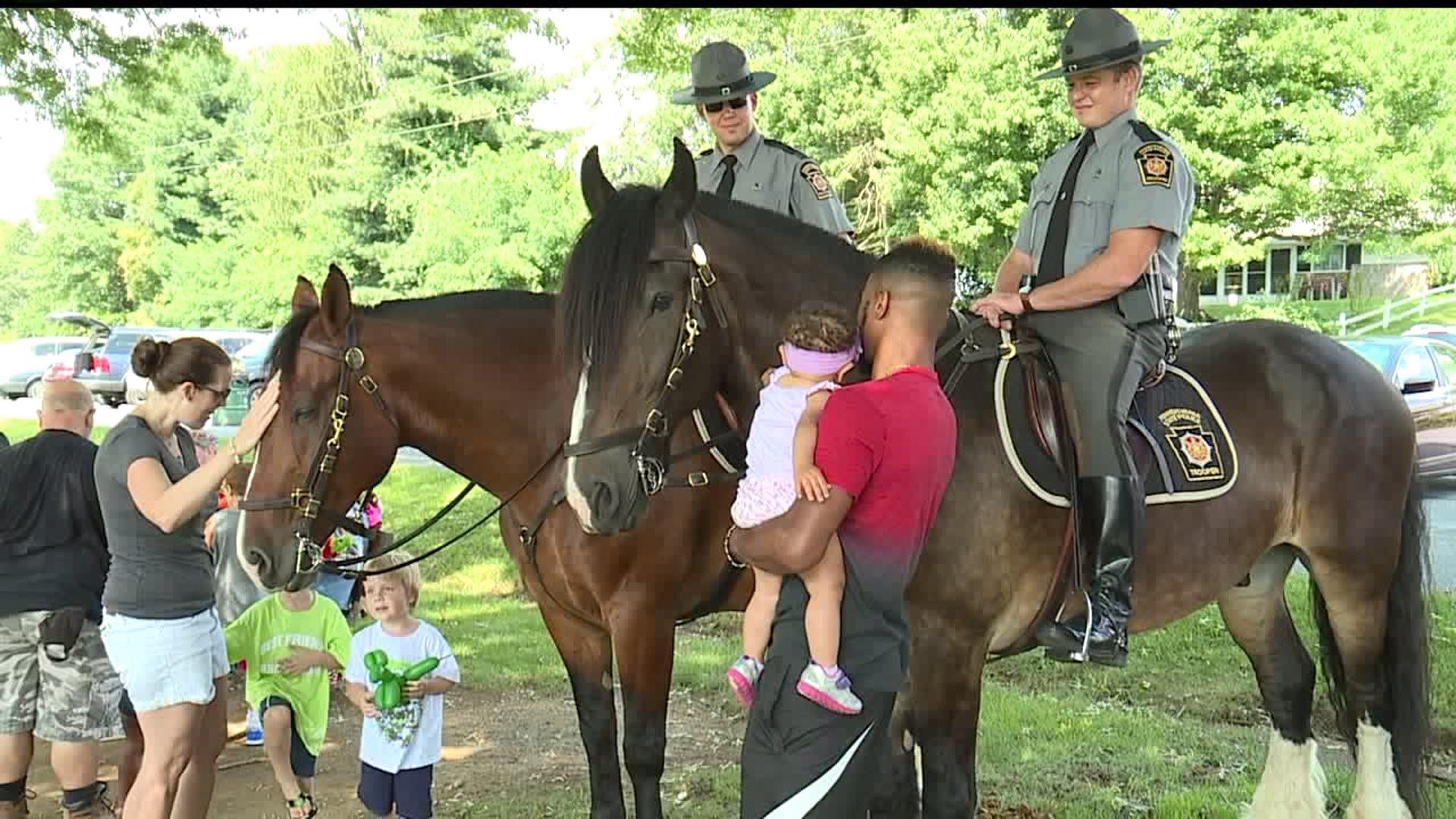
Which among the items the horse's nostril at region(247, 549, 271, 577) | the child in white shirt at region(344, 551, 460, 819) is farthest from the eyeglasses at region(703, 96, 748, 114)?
the horse's nostril at region(247, 549, 271, 577)

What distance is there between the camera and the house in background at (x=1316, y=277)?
29109mm

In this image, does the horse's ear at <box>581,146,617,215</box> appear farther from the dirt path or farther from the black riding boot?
the dirt path

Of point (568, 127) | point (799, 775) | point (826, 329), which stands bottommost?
point (799, 775)

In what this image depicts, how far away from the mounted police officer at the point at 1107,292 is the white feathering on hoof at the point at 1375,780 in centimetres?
153

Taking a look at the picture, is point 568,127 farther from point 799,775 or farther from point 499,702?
point 799,775

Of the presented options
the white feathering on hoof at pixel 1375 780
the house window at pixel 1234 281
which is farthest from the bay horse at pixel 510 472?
the house window at pixel 1234 281

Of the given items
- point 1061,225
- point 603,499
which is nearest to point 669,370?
point 603,499

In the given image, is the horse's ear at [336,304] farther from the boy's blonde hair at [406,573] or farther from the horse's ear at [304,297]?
the boy's blonde hair at [406,573]

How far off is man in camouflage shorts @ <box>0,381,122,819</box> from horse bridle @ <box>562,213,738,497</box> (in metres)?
3.14

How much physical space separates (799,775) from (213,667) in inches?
102

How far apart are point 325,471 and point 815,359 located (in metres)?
1.95

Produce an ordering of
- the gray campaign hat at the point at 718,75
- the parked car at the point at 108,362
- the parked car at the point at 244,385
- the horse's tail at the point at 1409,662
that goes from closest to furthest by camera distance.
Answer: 1. the parked car at the point at 244,385
2. the horse's tail at the point at 1409,662
3. the gray campaign hat at the point at 718,75
4. the parked car at the point at 108,362

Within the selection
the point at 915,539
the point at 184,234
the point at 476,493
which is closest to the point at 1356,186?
the point at 476,493

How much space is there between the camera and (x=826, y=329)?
254cm
